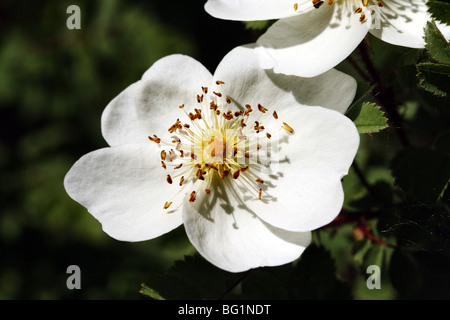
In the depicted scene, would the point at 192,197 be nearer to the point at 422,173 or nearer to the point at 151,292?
the point at 151,292

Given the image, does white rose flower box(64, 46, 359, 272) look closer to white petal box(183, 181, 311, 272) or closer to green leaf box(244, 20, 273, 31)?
white petal box(183, 181, 311, 272)

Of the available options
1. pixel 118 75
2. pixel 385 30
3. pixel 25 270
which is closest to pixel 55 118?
pixel 118 75

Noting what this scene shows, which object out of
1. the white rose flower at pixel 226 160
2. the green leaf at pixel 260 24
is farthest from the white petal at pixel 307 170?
the green leaf at pixel 260 24

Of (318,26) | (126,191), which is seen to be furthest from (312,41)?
(126,191)

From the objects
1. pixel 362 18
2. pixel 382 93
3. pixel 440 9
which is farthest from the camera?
pixel 382 93

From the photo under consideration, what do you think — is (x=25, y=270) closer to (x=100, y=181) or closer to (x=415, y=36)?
(x=100, y=181)

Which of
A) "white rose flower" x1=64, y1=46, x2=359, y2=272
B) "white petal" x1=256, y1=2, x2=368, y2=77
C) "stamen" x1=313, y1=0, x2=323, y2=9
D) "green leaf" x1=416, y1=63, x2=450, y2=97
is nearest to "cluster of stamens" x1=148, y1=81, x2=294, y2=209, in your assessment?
"white rose flower" x1=64, y1=46, x2=359, y2=272

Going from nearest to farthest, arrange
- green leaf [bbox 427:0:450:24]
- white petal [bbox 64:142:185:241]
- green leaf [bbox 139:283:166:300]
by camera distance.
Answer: green leaf [bbox 427:0:450:24], white petal [bbox 64:142:185:241], green leaf [bbox 139:283:166:300]
